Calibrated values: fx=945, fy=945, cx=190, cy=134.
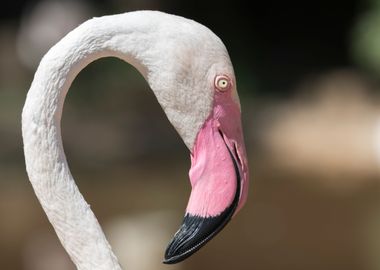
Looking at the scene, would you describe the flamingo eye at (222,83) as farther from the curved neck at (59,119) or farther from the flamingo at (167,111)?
the curved neck at (59,119)

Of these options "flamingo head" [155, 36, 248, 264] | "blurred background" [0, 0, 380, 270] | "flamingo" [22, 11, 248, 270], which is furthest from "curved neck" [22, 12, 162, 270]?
"blurred background" [0, 0, 380, 270]

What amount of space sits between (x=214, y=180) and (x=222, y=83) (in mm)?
187

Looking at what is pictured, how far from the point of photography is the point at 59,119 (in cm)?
181

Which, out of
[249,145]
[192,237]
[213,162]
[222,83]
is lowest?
[249,145]

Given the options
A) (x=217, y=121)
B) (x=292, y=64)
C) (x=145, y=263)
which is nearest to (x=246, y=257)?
(x=145, y=263)

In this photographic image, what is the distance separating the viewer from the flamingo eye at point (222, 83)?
1813 millimetres

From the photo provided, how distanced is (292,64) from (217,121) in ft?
25.4

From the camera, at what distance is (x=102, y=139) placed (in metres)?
7.55

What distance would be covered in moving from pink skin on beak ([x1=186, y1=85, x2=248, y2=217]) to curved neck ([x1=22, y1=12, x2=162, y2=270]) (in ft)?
0.56

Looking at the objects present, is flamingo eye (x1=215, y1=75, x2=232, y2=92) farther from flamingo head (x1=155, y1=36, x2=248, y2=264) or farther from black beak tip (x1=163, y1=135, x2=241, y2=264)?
black beak tip (x1=163, y1=135, x2=241, y2=264)

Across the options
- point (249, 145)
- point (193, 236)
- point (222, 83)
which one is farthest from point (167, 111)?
point (249, 145)

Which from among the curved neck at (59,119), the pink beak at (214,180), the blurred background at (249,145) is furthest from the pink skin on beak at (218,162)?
the blurred background at (249,145)

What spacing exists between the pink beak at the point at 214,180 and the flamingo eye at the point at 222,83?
15 millimetres

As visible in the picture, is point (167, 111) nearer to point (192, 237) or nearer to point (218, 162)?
point (218, 162)
